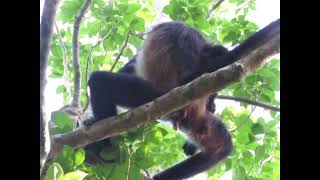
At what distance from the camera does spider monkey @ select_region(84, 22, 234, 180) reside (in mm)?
2367

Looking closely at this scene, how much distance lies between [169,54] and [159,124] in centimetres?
40

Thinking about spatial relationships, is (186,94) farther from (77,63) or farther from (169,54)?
(77,63)

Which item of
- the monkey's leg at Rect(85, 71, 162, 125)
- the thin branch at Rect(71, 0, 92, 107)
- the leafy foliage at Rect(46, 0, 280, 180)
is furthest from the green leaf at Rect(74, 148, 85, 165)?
the thin branch at Rect(71, 0, 92, 107)

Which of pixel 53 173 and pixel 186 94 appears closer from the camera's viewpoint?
pixel 53 173

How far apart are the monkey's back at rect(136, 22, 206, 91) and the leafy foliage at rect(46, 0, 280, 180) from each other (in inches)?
6.3

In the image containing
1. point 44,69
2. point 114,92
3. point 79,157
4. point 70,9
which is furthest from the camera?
point 70,9

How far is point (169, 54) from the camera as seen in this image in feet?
8.53

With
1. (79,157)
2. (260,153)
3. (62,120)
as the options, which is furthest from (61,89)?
(260,153)

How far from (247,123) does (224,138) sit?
0.16 meters

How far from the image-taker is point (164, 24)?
2.72 m

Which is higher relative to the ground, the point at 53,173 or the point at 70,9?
the point at 70,9

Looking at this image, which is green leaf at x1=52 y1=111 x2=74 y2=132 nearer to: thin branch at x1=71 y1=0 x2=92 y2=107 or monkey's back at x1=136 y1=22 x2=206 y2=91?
thin branch at x1=71 y1=0 x2=92 y2=107
